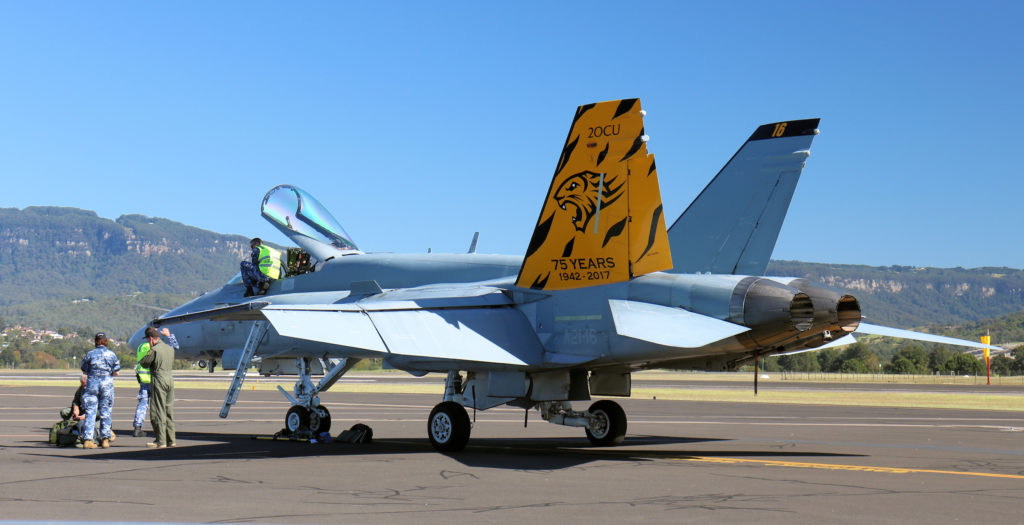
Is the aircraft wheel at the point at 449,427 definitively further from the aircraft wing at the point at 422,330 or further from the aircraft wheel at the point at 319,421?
the aircraft wheel at the point at 319,421

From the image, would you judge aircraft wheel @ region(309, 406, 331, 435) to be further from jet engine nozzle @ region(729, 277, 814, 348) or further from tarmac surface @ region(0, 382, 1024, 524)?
jet engine nozzle @ region(729, 277, 814, 348)

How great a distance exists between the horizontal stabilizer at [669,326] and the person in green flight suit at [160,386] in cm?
668

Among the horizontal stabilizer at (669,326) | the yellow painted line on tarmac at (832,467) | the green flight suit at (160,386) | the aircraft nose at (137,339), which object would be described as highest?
the horizontal stabilizer at (669,326)

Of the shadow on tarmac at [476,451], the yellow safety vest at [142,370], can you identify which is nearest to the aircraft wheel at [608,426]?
the shadow on tarmac at [476,451]

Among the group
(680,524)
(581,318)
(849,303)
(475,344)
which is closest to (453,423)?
(475,344)

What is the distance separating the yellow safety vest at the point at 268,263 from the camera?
18.5 metres

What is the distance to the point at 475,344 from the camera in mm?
14359

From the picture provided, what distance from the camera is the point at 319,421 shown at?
16.8 m

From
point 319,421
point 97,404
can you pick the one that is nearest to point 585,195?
point 319,421

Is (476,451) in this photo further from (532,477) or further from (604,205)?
(604,205)

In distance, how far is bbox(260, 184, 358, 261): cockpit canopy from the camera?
1875cm

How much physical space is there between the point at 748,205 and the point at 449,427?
5.91m

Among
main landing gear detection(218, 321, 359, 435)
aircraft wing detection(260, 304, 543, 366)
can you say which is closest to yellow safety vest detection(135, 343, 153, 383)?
main landing gear detection(218, 321, 359, 435)

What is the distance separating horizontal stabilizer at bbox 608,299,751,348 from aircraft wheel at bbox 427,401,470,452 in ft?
9.79
